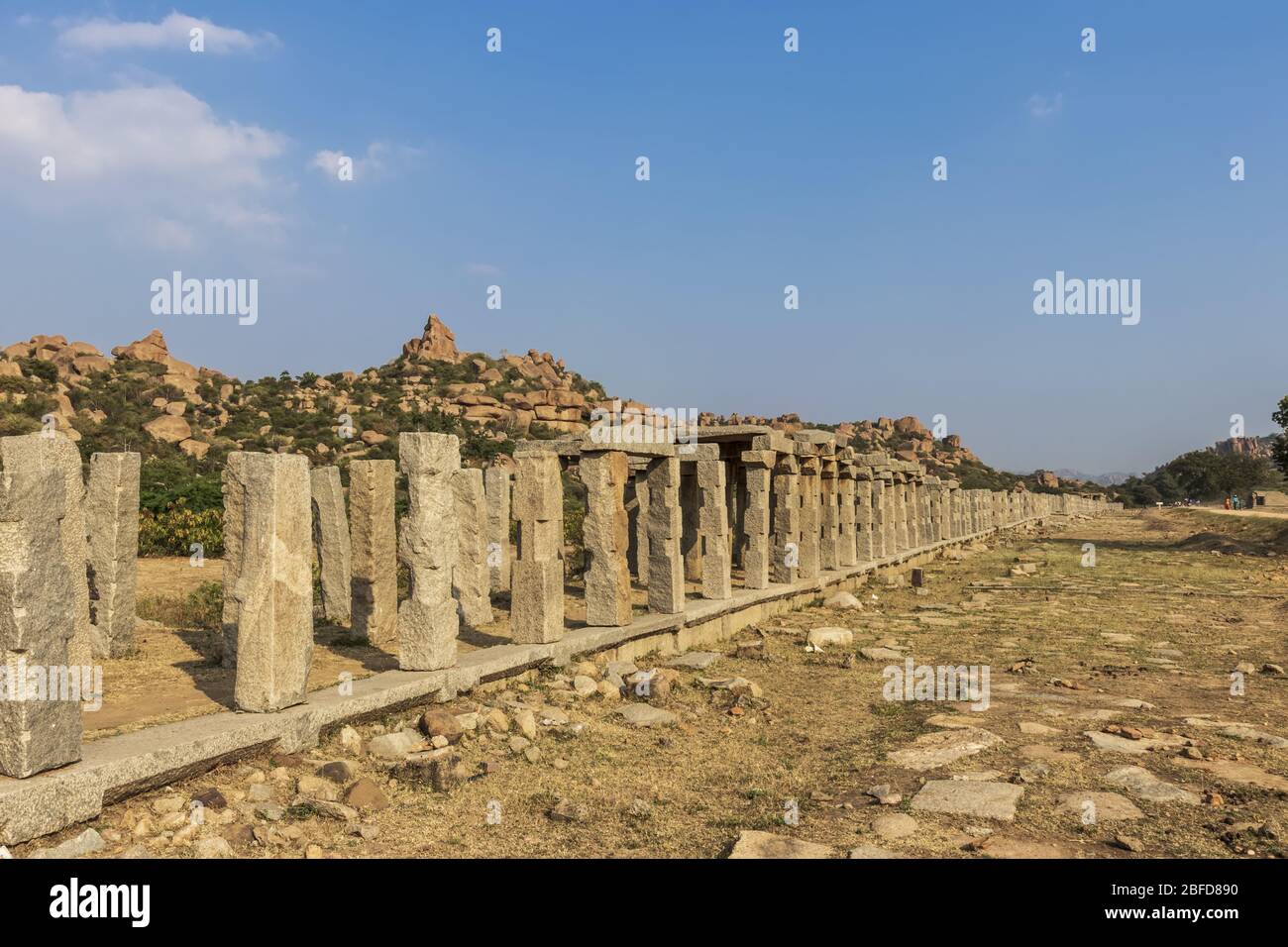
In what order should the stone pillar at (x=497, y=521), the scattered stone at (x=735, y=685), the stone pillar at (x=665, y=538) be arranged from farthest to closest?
the stone pillar at (x=497, y=521) < the stone pillar at (x=665, y=538) < the scattered stone at (x=735, y=685)

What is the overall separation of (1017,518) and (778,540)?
132 feet

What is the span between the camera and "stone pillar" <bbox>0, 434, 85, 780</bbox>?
4.15 metres

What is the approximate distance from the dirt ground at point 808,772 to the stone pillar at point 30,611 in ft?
1.45

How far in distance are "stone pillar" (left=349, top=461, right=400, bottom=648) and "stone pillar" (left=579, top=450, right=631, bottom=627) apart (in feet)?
6.93

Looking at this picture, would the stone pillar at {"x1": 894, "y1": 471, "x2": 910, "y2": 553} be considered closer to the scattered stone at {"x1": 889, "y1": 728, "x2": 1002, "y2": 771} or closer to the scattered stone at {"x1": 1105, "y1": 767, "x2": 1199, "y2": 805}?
the scattered stone at {"x1": 889, "y1": 728, "x2": 1002, "y2": 771}

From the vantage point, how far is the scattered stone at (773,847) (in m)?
4.27

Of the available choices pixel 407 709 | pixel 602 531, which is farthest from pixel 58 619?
pixel 602 531

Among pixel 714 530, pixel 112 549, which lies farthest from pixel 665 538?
pixel 112 549

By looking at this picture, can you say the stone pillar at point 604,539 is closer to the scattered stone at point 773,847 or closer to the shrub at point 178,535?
the scattered stone at point 773,847

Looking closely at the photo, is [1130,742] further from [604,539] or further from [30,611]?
[30,611]

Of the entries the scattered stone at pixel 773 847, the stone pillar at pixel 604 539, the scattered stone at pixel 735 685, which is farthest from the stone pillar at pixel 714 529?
the scattered stone at pixel 773 847

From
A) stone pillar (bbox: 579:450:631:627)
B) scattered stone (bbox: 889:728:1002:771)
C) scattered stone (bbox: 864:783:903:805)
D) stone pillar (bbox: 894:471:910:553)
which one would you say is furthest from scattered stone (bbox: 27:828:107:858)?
stone pillar (bbox: 894:471:910:553)
